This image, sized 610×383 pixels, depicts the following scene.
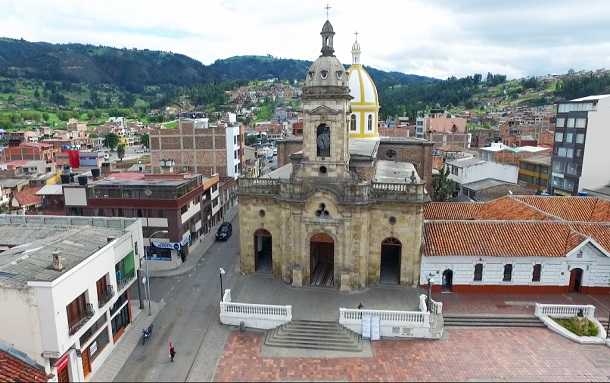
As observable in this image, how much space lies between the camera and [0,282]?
75.7 ft

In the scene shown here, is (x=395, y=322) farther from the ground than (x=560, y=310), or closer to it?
closer to it

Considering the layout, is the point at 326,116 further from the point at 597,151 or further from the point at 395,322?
the point at 597,151

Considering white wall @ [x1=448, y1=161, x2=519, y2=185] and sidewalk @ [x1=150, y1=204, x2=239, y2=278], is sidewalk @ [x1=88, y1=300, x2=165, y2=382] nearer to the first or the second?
sidewalk @ [x1=150, y1=204, x2=239, y2=278]

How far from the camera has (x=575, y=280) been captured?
36281 millimetres

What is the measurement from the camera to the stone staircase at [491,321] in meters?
31.8

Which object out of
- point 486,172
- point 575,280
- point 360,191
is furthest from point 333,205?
point 486,172

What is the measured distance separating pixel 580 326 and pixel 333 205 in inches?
782

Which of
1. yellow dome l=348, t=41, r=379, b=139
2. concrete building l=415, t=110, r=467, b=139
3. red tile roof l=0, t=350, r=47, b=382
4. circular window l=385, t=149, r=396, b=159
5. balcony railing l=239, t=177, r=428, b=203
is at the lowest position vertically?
red tile roof l=0, t=350, r=47, b=382

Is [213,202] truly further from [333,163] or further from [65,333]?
[65,333]

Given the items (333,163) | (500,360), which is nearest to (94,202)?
(333,163)

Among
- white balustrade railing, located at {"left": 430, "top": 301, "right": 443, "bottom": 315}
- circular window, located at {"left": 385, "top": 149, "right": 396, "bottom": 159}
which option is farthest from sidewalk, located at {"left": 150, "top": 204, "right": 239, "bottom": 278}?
circular window, located at {"left": 385, "top": 149, "right": 396, "bottom": 159}

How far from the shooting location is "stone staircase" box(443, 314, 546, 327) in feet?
104

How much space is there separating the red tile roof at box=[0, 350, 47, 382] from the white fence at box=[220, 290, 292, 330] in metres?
12.3

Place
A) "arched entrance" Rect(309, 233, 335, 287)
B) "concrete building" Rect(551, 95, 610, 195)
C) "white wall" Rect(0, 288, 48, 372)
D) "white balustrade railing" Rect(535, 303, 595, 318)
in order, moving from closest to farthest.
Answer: "white wall" Rect(0, 288, 48, 372) < "white balustrade railing" Rect(535, 303, 595, 318) < "arched entrance" Rect(309, 233, 335, 287) < "concrete building" Rect(551, 95, 610, 195)
